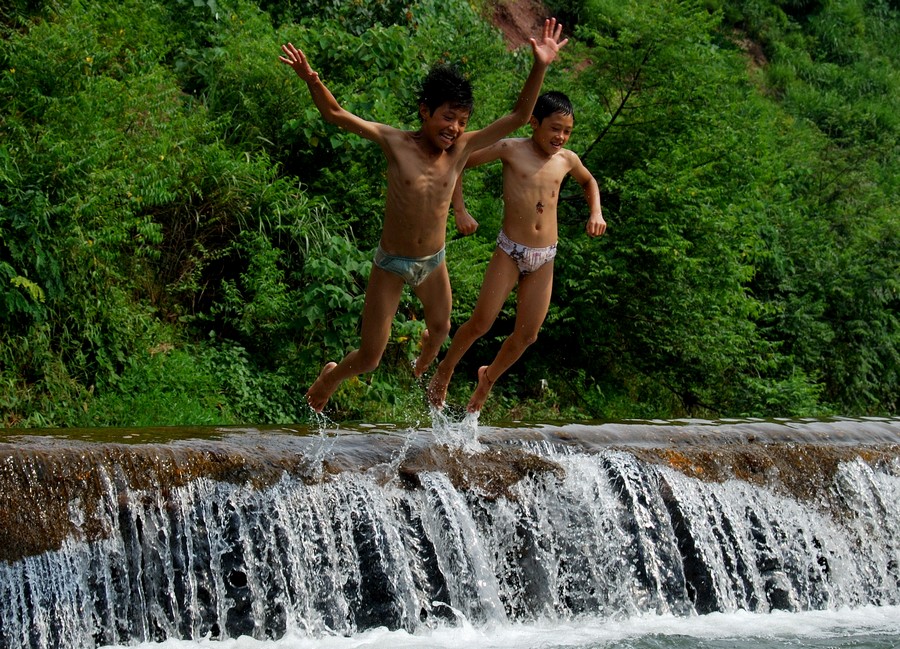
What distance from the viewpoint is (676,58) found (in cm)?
1289

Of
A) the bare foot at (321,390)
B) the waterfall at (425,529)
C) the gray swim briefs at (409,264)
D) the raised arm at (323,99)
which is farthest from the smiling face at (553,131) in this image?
the waterfall at (425,529)

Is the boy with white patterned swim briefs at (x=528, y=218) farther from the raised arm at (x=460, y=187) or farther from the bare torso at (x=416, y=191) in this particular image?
the bare torso at (x=416, y=191)

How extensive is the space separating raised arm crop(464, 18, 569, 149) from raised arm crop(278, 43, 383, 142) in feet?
1.77

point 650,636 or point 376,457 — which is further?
point 376,457

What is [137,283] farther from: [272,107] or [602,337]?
[602,337]

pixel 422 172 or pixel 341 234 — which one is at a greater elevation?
pixel 422 172

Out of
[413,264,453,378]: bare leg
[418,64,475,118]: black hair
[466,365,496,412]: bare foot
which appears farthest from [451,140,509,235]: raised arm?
[466,365,496,412]: bare foot

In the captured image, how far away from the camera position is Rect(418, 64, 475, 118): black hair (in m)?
5.72

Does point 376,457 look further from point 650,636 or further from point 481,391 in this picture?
point 650,636

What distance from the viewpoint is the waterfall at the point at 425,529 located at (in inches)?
225

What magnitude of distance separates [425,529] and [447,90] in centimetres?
240

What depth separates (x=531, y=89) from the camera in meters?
5.57

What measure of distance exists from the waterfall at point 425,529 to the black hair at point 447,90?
6.73 ft

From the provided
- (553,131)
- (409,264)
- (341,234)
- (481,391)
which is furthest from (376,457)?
(341,234)
